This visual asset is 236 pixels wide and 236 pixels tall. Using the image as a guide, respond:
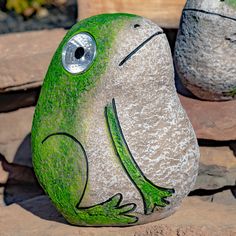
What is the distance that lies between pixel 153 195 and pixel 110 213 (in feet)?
0.67

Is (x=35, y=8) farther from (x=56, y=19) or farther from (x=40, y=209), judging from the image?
(x=40, y=209)

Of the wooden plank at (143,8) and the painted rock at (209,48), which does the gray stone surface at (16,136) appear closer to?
the wooden plank at (143,8)

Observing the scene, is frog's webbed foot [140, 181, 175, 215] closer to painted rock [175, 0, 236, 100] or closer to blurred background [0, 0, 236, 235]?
blurred background [0, 0, 236, 235]

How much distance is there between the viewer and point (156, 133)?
367 cm

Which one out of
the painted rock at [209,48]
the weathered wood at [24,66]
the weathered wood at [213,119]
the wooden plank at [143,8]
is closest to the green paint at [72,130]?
the weathered wood at [213,119]

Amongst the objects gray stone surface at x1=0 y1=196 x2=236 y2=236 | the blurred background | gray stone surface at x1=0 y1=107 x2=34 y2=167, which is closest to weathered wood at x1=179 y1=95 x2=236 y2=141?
the blurred background

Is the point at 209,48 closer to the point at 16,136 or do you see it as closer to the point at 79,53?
the point at 79,53

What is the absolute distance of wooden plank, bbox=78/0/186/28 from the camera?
18.3 ft

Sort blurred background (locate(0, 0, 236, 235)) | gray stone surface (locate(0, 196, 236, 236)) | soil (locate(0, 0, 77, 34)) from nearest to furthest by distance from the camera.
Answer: gray stone surface (locate(0, 196, 236, 236)) < blurred background (locate(0, 0, 236, 235)) < soil (locate(0, 0, 77, 34))

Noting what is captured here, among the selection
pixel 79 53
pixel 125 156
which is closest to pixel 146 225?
pixel 125 156

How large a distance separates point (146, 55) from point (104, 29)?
22 centimetres

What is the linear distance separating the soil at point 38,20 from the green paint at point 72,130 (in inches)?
136

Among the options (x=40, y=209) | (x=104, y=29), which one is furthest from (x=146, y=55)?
(x=40, y=209)

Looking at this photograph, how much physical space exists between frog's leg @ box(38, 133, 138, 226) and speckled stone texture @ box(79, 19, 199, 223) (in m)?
0.04
